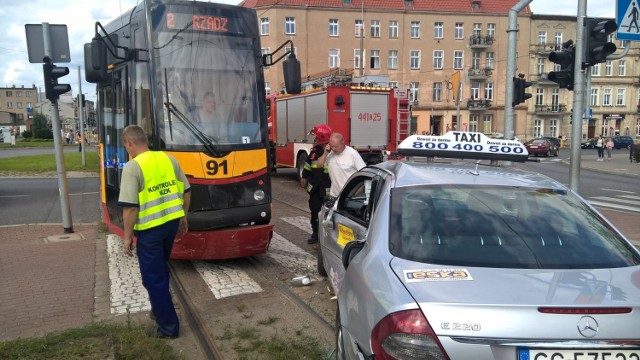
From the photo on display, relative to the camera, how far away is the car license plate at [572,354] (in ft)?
6.78

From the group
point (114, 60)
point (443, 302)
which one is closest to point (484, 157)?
point (443, 302)

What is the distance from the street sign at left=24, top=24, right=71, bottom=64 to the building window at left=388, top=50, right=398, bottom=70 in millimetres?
49101

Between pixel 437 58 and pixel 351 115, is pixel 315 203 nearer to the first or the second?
pixel 351 115

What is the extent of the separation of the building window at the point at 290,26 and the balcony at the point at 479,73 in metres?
20.5

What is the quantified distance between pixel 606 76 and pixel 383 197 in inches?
2746

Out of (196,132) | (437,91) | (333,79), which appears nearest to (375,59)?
(437,91)

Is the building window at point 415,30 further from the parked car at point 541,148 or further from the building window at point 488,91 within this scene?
the parked car at point 541,148

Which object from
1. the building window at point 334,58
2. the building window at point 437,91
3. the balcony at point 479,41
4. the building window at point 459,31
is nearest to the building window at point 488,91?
the balcony at point 479,41

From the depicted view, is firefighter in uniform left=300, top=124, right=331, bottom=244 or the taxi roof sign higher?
the taxi roof sign

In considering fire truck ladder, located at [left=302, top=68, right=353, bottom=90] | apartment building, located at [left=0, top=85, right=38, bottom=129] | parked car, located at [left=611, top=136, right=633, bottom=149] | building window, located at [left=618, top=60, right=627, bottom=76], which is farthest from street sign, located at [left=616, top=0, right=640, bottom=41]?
apartment building, located at [left=0, top=85, right=38, bottom=129]

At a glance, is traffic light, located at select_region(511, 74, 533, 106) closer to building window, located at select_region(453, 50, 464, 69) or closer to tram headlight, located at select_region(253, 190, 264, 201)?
tram headlight, located at select_region(253, 190, 264, 201)

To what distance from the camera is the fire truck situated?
15.5m

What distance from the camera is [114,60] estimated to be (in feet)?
21.5

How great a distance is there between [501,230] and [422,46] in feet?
181
